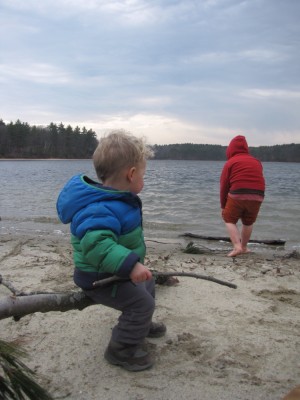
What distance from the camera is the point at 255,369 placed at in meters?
2.40

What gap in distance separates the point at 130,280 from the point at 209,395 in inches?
29.5

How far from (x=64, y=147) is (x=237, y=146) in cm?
8880

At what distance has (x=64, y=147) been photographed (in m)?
92.1

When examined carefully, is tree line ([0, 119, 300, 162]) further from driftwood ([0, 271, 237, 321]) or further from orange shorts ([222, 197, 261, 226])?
driftwood ([0, 271, 237, 321])

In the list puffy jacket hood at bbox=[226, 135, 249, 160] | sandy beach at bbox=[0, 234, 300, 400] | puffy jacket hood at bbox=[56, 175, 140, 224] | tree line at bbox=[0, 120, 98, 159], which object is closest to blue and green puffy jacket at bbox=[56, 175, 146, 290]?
puffy jacket hood at bbox=[56, 175, 140, 224]

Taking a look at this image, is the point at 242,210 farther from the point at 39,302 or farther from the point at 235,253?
the point at 39,302

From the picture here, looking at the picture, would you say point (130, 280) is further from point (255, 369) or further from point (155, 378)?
point (255, 369)

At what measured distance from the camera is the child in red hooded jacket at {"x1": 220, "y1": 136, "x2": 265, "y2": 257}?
6.05 m

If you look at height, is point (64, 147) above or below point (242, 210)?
above

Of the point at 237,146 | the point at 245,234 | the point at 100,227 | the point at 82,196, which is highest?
the point at 237,146

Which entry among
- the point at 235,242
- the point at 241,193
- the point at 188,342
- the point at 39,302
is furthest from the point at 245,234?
the point at 39,302

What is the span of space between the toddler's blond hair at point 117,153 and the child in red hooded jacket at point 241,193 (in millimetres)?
3825

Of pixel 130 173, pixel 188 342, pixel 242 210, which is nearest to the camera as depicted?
pixel 130 173

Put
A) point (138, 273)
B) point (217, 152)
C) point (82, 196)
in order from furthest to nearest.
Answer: point (217, 152)
point (82, 196)
point (138, 273)
